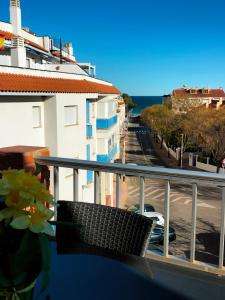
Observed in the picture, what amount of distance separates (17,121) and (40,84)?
147cm

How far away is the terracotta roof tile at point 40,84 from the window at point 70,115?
0.67 meters

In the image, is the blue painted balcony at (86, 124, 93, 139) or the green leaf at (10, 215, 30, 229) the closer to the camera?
the green leaf at (10, 215, 30, 229)

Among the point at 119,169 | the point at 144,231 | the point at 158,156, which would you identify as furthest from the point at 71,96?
the point at 158,156

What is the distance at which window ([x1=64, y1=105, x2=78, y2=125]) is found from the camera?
1279cm

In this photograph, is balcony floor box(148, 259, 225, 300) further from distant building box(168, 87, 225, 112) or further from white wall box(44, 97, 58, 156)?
distant building box(168, 87, 225, 112)

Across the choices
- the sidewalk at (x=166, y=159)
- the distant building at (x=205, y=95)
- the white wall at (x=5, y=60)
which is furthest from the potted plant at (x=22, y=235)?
the distant building at (x=205, y=95)

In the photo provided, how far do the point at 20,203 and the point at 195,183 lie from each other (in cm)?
162

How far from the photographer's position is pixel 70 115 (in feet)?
43.4

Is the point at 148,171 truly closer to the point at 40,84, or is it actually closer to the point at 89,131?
the point at 40,84

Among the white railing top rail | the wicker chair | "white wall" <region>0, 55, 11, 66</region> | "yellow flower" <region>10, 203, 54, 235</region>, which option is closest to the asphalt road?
the white railing top rail

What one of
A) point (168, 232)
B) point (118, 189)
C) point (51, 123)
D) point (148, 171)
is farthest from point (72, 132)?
point (148, 171)

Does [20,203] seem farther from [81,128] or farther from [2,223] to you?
[81,128]

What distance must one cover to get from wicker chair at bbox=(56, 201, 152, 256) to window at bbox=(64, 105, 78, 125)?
1095 centimetres

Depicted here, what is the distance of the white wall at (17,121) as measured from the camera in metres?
9.57
